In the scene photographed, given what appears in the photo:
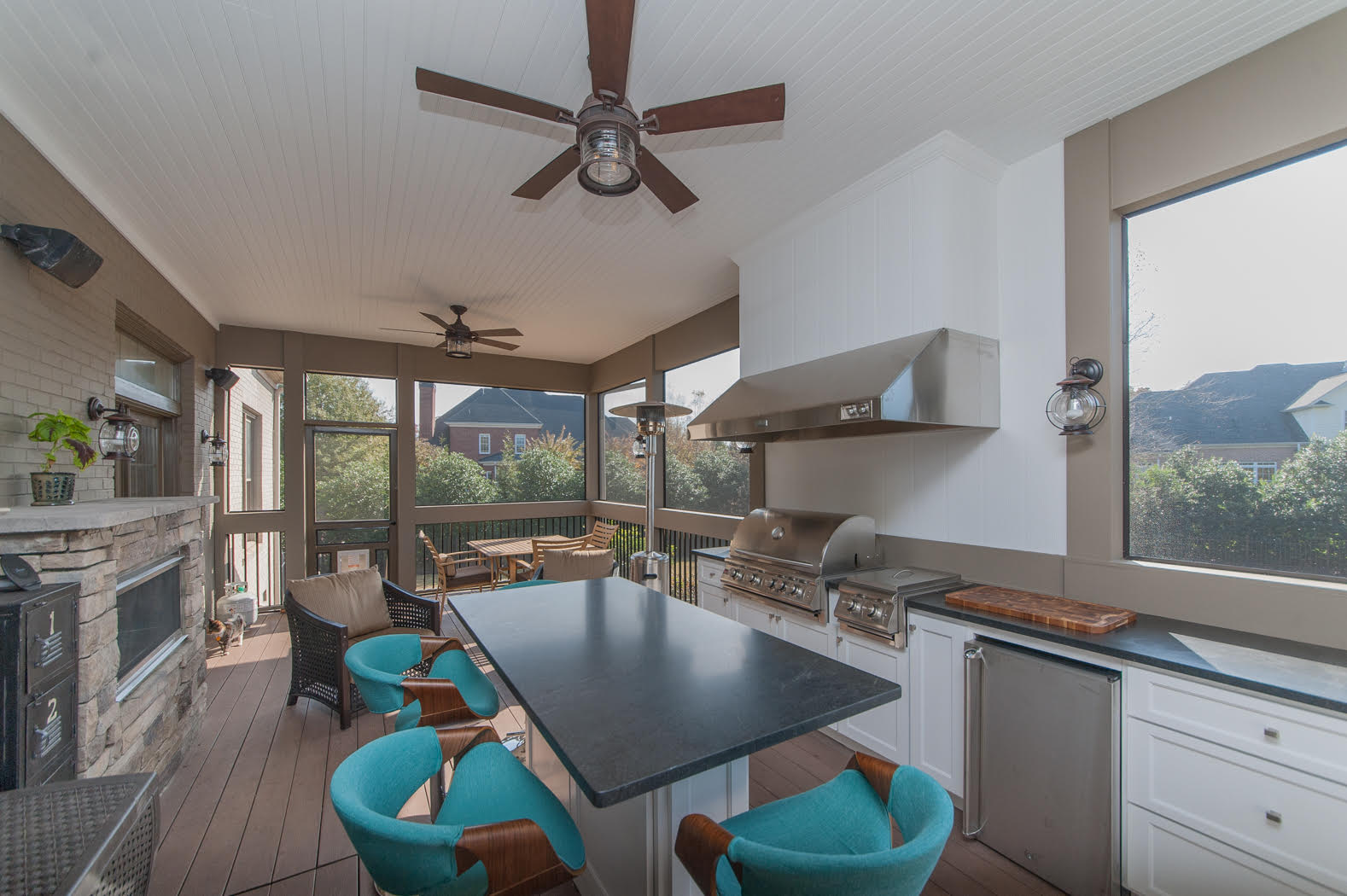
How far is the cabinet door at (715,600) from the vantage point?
3.64 metres

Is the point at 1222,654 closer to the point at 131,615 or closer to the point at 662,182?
the point at 662,182

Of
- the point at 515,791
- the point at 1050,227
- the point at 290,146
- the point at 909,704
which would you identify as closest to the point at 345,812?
the point at 515,791

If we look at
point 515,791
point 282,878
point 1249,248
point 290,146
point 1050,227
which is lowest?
point 282,878

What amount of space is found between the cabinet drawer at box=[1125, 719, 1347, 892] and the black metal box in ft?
11.0

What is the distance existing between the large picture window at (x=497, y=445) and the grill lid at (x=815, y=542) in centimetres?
424

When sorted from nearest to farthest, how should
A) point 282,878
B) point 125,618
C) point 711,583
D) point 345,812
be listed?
point 345,812
point 282,878
point 125,618
point 711,583

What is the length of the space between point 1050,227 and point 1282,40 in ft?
2.75

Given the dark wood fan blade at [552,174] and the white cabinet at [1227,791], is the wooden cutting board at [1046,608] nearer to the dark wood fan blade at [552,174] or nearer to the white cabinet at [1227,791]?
the white cabinet at [1227,791]

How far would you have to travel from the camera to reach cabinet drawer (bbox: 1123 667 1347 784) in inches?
Answer: 57.0

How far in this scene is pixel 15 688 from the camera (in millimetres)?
1613

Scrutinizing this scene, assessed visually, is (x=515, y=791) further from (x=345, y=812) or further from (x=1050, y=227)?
(x=1050, y=227)

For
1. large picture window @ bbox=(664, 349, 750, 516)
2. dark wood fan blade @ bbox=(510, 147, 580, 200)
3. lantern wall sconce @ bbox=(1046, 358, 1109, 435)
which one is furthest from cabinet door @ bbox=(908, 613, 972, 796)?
dark wood fan blade @ bbox=(510, 147, 580, 200)

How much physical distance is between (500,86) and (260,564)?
5.78 m

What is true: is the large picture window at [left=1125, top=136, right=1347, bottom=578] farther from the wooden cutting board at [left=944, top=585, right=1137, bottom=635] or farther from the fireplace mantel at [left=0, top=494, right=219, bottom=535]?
the fireplace mantel at [left=0, top=494, right=219, bottom=535]
